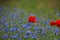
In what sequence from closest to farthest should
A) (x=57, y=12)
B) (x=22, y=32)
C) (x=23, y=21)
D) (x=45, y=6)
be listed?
(x=22, y=32) < (x=23, y=21) < (x=57, y=12) < (x=45, y=6)

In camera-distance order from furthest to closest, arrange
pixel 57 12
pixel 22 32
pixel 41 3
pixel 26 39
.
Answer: pixel 41 3 → pixel 57 12 → pixel 22 32 → pixel 26 39

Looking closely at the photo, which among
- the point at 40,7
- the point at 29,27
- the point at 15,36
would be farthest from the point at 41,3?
the point at 15,36

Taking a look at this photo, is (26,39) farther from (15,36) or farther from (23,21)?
(23,21)

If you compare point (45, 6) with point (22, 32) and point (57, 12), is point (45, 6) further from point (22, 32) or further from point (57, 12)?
point (22, 32)

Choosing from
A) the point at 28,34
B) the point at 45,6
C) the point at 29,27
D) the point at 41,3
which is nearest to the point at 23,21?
the point at 29,27

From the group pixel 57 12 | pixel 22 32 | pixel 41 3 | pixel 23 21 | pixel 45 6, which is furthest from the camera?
pixel 41 3

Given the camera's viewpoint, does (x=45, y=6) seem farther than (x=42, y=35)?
Yes

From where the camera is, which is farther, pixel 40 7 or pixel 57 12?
pixel 40 7

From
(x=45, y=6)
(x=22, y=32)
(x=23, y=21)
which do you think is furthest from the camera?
(x=45, y=6)
